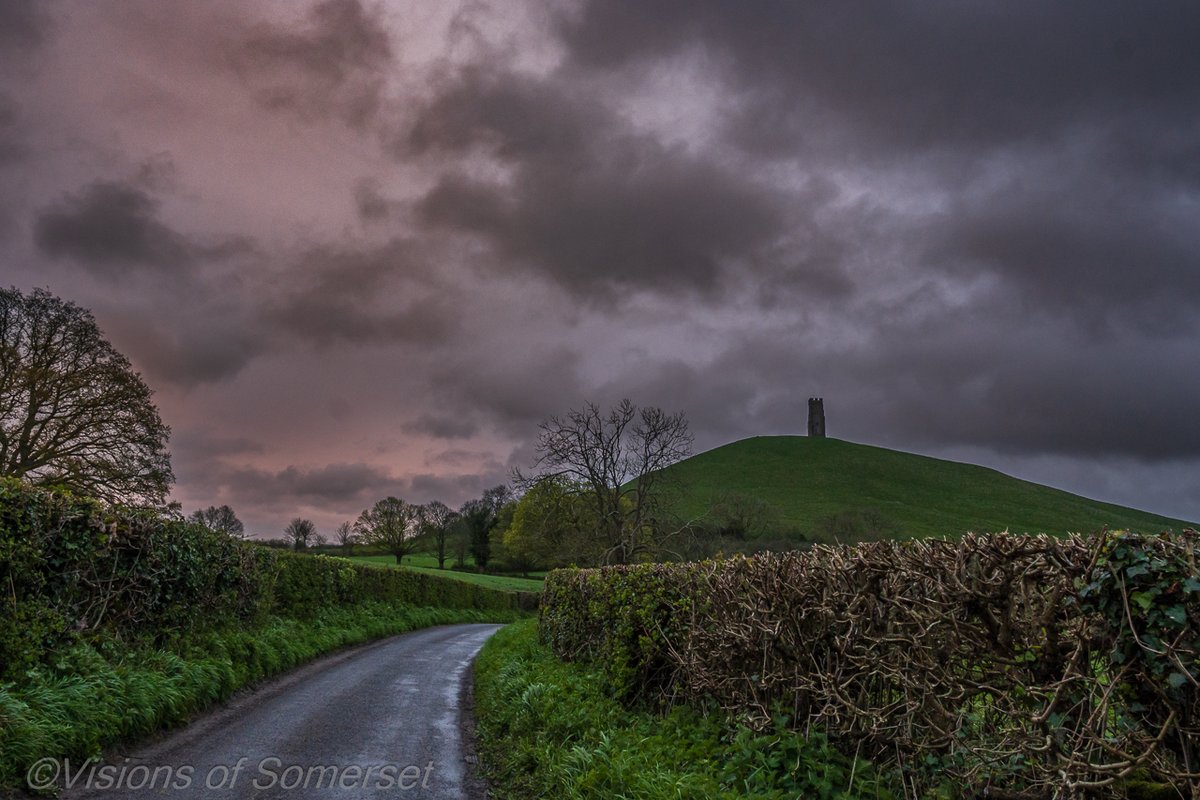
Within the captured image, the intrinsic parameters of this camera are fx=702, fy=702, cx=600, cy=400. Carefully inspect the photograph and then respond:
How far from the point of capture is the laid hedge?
3559mm

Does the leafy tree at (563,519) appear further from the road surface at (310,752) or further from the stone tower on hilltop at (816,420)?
the stone tower on hilltop at (816,420)

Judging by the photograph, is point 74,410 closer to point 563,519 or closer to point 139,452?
point 139,452

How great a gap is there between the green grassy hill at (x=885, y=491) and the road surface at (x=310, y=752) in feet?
182

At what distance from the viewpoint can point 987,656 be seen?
4.46m

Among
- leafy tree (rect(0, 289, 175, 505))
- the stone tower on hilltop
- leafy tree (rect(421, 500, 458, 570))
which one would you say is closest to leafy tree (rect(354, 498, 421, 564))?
leafy tree (rect(421, 500, 458, 570))

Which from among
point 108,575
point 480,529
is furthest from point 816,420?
point 108,575

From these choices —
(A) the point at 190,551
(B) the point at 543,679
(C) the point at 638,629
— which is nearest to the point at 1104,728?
(C) the point at 638,629

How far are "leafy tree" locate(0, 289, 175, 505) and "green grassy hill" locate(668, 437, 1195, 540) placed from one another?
4551cm

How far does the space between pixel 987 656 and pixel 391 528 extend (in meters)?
96.8

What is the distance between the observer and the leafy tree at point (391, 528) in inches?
3718

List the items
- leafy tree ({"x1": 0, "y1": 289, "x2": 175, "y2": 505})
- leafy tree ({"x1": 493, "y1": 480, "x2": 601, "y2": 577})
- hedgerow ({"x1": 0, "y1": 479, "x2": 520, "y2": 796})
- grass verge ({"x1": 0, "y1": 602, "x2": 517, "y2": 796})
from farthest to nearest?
leafy tree ({"x1": 493, "y1": 480, "x2": 601, "y2": 577}), leafy tree ({"x1": 0, "y1": 289, "x2": 175, "y2": 505}), hedgerow ({"x1": 0, "y1": 479, "x2": 520, "y2": 796}), grass verge ({"x1": 0, "y1": 602, "x2": 517, "y2": 796})

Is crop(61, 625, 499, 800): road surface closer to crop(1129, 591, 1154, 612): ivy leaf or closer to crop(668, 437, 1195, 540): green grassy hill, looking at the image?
crop(1129, 591, 1154, 612): ivy leaf

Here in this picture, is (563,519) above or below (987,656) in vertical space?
above

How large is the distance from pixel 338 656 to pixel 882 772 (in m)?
18.1
